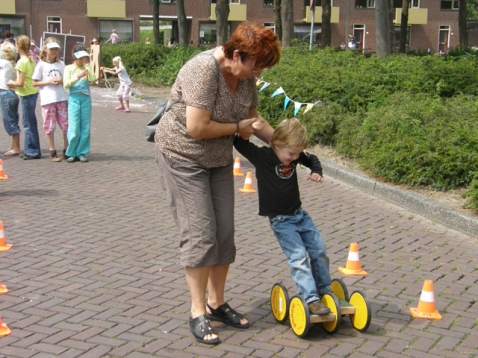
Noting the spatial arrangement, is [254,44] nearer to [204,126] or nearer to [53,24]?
[204,126]

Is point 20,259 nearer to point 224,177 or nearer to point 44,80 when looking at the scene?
point 224,177

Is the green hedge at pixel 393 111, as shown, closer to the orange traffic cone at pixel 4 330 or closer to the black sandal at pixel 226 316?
the black sandal at pixel 226 316

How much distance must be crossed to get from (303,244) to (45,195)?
16.0 feet

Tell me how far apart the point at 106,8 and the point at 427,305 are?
52.0 m

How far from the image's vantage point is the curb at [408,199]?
7.50m

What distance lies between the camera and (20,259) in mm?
6227

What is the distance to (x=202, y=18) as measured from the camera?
56344 mm

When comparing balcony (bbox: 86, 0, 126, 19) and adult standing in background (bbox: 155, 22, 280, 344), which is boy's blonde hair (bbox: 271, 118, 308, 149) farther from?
balcony (bbox: 86, 0, 126, 19)

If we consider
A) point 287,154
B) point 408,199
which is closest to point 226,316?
point 287,154

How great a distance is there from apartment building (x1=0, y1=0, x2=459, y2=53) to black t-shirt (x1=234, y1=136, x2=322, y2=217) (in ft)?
156

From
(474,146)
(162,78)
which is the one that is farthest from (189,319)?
(162,78)

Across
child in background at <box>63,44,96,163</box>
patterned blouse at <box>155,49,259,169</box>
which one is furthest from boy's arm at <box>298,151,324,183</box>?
child in background at <box>63,44,96,163</box>

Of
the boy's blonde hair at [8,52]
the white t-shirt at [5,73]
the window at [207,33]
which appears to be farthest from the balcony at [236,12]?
the white t-shirt at [5,73]

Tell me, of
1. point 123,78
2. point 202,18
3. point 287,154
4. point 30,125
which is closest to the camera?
point 287,154
